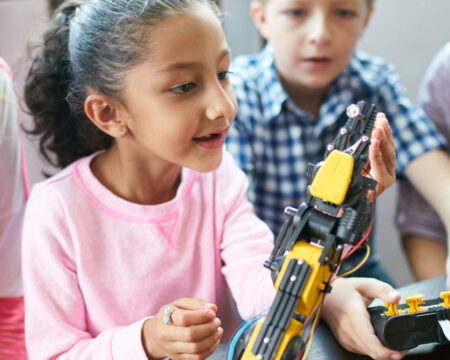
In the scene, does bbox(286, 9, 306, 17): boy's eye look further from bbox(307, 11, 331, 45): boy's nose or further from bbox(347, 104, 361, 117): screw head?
bbox(347, 104, 361, 117): screw head

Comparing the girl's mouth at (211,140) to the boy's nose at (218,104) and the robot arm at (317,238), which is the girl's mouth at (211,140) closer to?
the boy's nose at (218,104)

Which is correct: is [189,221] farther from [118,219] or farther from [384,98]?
[384,98]

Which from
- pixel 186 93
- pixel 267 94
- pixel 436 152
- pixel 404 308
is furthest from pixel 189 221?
pixel 436 152

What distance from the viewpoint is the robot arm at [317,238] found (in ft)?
1.49

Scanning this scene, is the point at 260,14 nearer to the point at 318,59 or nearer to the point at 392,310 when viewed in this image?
the point at 318,59

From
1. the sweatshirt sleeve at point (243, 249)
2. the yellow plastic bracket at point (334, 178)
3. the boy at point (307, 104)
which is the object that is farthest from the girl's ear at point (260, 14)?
the yellow plastic bracket at point (334, 178)

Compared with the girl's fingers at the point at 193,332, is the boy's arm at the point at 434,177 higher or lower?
higher

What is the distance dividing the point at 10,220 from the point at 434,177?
0.84 metres

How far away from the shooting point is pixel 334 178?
18.2 inches

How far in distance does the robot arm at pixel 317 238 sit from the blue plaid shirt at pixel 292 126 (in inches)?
23.8

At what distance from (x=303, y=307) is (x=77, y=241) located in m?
0.39

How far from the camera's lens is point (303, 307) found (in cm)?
46

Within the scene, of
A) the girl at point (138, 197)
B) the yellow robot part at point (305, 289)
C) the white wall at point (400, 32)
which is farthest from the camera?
the white wall at point (400, 32)

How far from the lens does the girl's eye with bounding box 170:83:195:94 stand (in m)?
0.68
